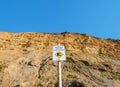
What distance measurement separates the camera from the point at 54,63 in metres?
24.2

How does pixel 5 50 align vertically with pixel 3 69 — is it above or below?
above

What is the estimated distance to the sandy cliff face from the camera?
2192cm

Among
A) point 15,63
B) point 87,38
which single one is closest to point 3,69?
point 15,63

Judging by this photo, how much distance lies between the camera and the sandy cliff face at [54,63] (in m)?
21.9

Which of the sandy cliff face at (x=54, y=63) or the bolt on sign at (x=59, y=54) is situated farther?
the sandy cliff face at (x=54, y=63)

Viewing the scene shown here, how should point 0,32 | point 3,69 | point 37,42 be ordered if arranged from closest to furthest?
point 3,69 < point 37,42 < point 0,32

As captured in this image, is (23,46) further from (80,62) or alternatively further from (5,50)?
(80,62)

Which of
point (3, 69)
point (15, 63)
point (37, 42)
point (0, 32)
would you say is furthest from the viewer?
point (0, 32)

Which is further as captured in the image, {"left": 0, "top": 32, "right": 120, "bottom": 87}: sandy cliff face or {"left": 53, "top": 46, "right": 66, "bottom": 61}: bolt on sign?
{"left": 0, "top": 32, "right": 120, "bottom": 87}: sandy cliff face

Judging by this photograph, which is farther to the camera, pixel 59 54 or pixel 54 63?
pixel 54 63

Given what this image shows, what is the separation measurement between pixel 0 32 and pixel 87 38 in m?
9.44

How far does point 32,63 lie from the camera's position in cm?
2455

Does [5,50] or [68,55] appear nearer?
[68,55]

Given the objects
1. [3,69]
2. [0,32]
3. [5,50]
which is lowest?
[3,69]
